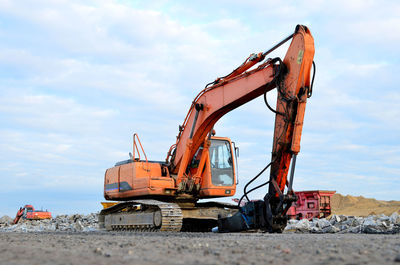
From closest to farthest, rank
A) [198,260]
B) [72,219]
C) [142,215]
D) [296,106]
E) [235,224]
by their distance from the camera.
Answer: [198,260], [296,106], [235,224], [142,215], [72,219]

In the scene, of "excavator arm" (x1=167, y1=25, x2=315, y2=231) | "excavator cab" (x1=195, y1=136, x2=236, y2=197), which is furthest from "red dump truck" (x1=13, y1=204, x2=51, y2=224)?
"excavator arm" (x1=167, y1=25, x2=315, y2=231)

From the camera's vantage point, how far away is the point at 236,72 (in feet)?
38.1

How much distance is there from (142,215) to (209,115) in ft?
11.4

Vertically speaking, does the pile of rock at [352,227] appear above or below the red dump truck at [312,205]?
below

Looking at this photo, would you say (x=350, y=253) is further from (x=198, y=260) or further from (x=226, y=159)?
(x=226, y=159)

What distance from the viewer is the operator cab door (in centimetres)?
1296

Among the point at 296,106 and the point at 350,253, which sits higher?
the point at 296,106

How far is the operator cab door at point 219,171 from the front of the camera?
510 inches

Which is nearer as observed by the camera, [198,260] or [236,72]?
[198,260]

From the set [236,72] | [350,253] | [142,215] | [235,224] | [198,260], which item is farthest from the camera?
[142,215]

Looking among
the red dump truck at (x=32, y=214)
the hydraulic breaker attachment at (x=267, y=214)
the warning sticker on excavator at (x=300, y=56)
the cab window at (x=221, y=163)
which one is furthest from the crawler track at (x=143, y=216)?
the red dump truck at (x=32, y=214)

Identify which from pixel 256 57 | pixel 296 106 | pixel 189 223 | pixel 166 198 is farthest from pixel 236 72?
pixel 189 223

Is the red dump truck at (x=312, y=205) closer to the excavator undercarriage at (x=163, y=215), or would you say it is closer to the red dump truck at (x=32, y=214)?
the excavator undercarriage at (x=163, y=215)

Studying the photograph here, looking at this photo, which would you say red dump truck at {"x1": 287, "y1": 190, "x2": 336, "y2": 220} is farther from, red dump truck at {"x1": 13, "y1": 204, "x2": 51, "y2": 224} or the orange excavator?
red dump truck at {"x1": 13, "y1": 204, "x2": 51, "y2": 224}
